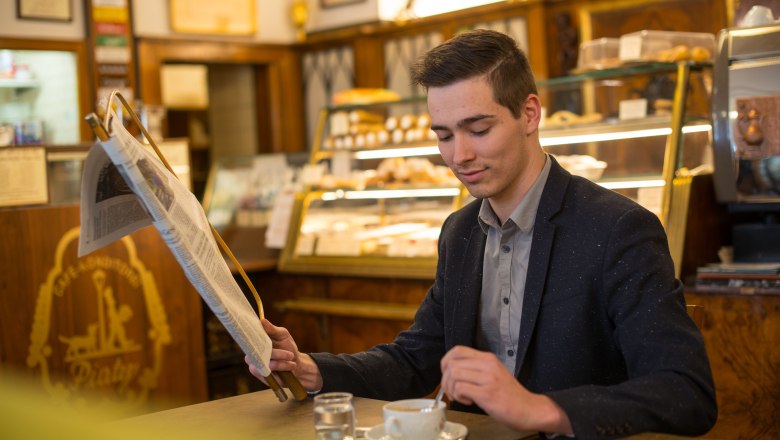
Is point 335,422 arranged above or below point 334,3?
below

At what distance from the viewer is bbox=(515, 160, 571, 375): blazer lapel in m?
1.83

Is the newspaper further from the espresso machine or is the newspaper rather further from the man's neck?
the espresso machine

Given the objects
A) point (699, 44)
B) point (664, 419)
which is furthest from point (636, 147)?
point (664, 419)

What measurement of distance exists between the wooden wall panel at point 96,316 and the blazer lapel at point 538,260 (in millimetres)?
2771

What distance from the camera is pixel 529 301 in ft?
6.01

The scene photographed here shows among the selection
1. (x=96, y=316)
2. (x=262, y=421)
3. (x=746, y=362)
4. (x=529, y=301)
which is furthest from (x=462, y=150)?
(x=96, y=316)

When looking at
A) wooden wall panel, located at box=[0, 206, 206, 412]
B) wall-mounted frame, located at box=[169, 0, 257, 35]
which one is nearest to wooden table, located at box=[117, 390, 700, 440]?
wooden wall panel, located at box=[0, 206, 206, 412]

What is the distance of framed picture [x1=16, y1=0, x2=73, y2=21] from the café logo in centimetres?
279

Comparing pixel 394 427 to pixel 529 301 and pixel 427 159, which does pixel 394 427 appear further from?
pixel 427 159

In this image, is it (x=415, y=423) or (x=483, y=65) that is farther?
(x=483, y=65)

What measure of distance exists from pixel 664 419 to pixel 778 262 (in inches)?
86.9

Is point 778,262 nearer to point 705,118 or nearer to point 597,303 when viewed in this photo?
point 705,118

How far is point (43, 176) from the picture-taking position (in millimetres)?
4312

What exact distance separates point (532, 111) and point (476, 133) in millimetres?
156
